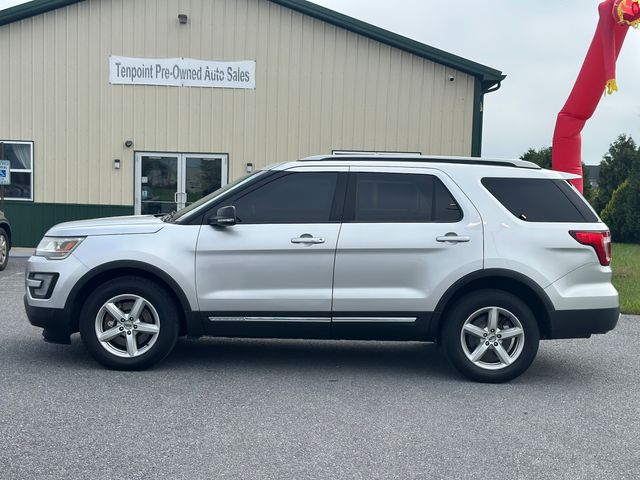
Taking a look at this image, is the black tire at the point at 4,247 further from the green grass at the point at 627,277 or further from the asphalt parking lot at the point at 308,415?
the green grass at the point at 627,277

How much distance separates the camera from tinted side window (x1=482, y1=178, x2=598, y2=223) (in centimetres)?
615

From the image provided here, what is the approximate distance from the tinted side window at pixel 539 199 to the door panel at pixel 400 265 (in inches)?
14.4

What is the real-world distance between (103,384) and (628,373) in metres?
4.57

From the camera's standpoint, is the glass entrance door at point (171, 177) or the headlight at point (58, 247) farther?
the glass entrance door at point (171, 177)

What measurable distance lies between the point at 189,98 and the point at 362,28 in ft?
13.9

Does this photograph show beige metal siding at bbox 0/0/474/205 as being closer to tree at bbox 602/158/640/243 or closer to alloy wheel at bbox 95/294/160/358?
tree at bbox 602/158/640/243

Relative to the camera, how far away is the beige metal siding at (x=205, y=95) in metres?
16.7

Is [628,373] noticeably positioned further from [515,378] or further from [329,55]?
[329,55]

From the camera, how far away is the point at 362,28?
16609 mm

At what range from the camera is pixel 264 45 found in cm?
1683

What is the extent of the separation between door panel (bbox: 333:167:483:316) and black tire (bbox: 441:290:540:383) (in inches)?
9.5

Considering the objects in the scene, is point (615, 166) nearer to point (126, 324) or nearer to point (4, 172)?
point (4, 172)

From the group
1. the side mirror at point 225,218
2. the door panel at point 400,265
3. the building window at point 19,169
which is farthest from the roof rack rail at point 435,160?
the building window at point 19,169

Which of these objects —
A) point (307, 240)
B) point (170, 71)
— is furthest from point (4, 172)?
point (307, 240)
